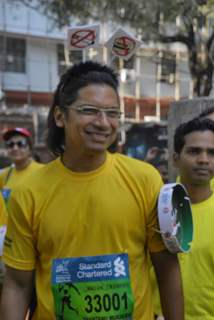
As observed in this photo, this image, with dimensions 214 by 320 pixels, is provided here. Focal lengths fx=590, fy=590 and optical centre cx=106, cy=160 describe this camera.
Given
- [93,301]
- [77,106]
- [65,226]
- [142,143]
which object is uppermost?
[77,106]

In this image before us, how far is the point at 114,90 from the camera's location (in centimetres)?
234

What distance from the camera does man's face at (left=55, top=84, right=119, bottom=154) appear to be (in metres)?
2.22

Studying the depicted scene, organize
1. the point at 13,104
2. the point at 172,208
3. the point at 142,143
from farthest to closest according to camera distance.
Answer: the point at 13,104
the point at 142,143
the point at 172,208

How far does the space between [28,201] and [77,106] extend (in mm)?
412

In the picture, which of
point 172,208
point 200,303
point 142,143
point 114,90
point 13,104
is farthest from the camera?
point 13,104

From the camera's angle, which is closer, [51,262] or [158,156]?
[51,262]

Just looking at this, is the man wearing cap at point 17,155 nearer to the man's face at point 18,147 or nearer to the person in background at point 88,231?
the man's face at point 18,147

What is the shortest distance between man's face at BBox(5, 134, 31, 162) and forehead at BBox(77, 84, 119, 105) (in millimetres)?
4135

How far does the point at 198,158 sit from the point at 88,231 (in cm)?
100

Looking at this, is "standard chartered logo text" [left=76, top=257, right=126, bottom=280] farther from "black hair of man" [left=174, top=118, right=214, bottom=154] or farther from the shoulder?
"black hair of man" [left=174, top=118, right=214, bottom=154]

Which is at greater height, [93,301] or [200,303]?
[93,301]

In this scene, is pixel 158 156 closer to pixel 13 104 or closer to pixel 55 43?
pixel 13 104

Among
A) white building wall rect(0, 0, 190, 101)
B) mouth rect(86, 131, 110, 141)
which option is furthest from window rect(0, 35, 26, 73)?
mouth rect(86, 131, 110, 141)

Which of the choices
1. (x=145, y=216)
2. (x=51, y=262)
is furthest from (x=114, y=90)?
(x=51, y=262)
